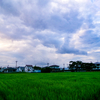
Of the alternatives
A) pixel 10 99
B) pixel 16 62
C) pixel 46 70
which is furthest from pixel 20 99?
pixel 16 62

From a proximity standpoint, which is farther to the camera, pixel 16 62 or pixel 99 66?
pixel 16 62

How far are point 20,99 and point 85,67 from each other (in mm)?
67875

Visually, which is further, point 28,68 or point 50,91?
point 28,68

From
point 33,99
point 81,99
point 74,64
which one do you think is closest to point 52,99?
point 33,99

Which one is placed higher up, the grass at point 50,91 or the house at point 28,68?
the grass at point 50,91

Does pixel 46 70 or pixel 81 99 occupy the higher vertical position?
pixel 81 99

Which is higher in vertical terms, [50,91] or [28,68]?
[50,91]

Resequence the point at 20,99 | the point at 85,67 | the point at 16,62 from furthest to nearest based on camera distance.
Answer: the point at 16,62 < the point at 85,67 < the point at 20,99

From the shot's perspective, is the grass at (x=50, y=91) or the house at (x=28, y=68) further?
the house at (x=28, y=68)

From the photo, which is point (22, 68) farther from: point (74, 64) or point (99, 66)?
point (99, 66)

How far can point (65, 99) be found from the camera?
2170 millimetres

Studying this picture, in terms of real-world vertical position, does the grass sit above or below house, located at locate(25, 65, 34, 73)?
above

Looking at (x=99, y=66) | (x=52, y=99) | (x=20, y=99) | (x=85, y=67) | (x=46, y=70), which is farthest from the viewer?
(x=99, y=66)

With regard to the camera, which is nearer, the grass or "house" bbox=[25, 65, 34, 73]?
the grass
